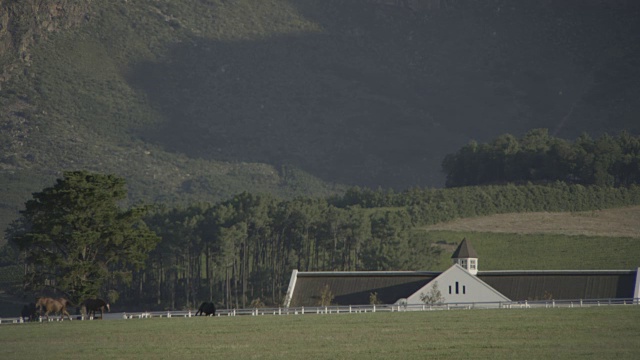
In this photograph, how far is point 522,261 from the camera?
12925 cm

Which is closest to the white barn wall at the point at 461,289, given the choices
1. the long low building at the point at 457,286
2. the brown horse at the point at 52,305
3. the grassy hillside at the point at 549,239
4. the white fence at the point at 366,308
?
the long low building at the point at 457,286

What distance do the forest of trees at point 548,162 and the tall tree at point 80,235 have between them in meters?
106

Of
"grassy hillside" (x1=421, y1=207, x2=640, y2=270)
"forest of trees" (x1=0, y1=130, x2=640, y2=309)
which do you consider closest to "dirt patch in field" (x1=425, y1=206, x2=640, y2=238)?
"grassy hillside" (x1=421, y1=207, x2=640, y2=270)

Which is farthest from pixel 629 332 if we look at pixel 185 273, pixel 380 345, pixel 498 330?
pixel 185 273

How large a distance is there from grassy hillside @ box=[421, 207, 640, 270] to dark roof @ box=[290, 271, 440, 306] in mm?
22498

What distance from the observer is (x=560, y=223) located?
14975 centimetres

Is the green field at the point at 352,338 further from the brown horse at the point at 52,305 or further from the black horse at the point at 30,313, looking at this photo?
the black horse at the point at 30,313

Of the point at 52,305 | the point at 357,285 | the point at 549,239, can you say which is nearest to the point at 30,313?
the point at 52,305

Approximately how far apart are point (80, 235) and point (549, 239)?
7201 centimetres

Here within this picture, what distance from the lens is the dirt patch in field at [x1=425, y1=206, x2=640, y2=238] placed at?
144625mm

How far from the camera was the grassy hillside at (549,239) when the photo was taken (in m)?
128

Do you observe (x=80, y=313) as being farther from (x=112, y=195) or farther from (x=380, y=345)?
(x=380, y=345)

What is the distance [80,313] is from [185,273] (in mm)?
45047

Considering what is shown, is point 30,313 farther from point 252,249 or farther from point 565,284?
point 252,249
